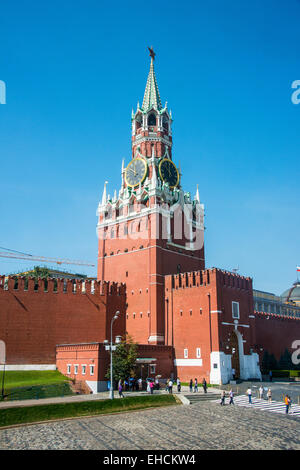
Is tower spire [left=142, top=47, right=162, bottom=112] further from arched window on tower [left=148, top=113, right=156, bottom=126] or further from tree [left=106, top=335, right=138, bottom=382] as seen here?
tree [left=106, top=335, right=138, bottom=382]

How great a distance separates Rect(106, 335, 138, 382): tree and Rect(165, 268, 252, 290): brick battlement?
10.8 m

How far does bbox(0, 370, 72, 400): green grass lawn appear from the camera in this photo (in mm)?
33500

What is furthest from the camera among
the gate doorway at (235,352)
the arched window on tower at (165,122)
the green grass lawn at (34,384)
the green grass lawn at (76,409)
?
the arched window on tower at (165,122)

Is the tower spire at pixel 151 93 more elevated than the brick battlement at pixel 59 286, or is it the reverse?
the tower spire at pixel 151 93

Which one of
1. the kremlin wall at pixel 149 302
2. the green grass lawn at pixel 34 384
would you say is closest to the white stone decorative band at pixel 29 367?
the kremlin wall at pixel 149 302

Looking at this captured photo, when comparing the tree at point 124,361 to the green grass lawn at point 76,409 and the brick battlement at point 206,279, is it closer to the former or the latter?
the green grass lawn at point 76,409

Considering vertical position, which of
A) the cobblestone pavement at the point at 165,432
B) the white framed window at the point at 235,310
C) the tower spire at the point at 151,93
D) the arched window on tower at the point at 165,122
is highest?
the tower spire at the point at 151,93

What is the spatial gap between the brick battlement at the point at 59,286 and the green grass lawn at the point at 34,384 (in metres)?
8.25

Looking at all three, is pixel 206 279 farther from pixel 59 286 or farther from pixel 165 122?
pixel 165 122

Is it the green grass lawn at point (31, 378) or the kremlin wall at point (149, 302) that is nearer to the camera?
the green grass lawn at point (31, 378)

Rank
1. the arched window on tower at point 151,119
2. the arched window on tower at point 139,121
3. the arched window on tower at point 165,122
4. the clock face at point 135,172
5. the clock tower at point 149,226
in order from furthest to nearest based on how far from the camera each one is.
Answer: the arched window on tower at point 139,121
the arched window on tower at point 165,122
the arched window on tower at point 151,119
the clock face at point 135,172
the clock tower at point 149,226

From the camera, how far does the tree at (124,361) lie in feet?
127
